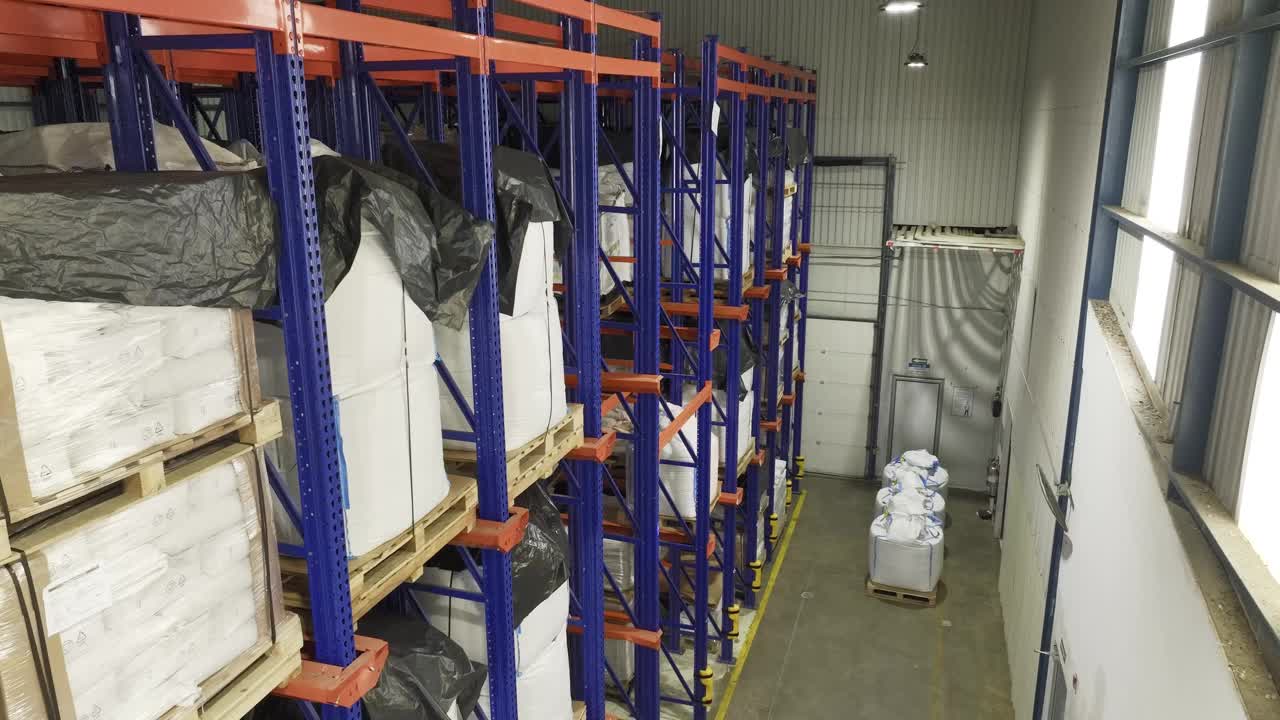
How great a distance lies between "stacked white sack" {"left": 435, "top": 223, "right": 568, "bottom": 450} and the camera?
482 centimetres

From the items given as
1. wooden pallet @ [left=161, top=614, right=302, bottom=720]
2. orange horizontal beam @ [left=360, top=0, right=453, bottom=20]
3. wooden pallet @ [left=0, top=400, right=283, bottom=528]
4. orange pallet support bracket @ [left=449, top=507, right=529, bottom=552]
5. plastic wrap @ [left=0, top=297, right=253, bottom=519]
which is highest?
orange horizontal beam @ [left=360, top=0, right=453, bottom=20]

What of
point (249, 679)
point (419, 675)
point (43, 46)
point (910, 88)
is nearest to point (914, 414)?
point (910, 88)

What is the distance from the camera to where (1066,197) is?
28.5 ft

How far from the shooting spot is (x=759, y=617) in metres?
12.0

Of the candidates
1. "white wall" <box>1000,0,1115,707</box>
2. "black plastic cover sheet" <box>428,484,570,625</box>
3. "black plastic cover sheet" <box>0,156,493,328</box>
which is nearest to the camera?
"black plastic cover sheet" <box>0,156,493,328</box>

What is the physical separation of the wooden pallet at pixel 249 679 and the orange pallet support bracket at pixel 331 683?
67 millimetres

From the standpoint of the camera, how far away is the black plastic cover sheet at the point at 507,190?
4812 mm

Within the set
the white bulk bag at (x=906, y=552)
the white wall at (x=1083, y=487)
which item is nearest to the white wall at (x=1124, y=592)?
the white wall at (x=1083, y=487)

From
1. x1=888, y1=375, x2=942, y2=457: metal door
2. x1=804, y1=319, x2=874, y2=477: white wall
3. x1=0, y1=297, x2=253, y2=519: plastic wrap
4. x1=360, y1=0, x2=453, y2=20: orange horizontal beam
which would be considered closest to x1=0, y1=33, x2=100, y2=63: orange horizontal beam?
x1=360, y1=0, x2=453, y2=20: orange horizontal beam

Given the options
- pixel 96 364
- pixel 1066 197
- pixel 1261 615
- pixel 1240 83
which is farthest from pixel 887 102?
pixel 96 364

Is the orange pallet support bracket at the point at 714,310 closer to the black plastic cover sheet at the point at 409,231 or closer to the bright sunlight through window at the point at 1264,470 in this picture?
the black plastic cover sheet at the point at 409,231

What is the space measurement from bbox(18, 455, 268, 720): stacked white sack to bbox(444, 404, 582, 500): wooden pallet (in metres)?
1.78

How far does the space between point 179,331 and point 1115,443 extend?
5.43 metres

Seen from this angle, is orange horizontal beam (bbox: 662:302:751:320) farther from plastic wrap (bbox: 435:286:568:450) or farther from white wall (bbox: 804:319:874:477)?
white wall (bbox: 804:319:874:477)
